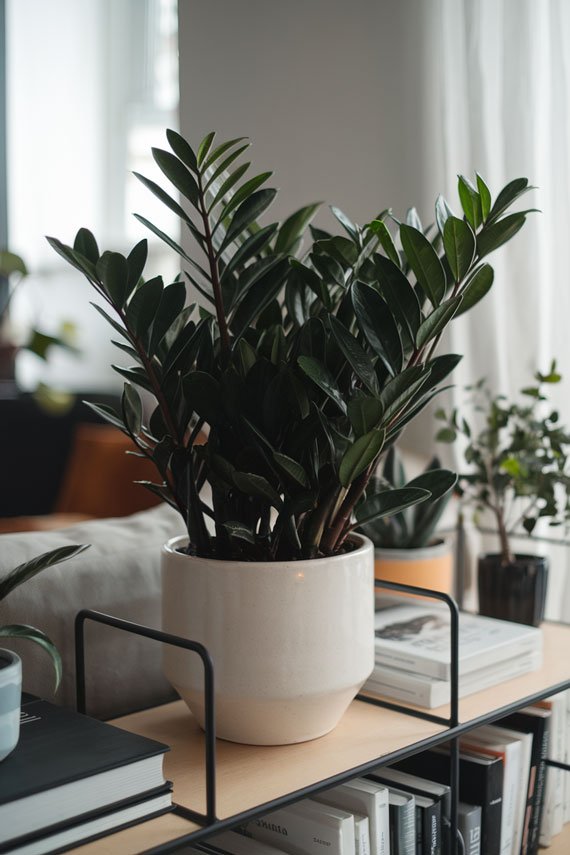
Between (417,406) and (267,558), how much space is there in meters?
0.20

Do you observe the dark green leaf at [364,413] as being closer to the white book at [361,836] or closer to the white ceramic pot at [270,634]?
the white ceramic pot at [270,634]

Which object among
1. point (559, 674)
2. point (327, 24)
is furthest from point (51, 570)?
point (327, 24)

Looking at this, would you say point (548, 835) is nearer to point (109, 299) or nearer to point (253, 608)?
point (253, 608)

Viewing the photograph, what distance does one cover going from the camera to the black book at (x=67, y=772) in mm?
724

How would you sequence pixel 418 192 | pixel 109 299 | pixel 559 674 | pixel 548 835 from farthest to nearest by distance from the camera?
pixel 418 192
pixel 548 835
pixel 559 674
pixel 109 299

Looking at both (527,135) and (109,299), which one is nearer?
(109,299)

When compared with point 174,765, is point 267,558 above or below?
above

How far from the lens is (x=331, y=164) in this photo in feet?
6.16

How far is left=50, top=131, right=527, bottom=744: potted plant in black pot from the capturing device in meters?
0.88

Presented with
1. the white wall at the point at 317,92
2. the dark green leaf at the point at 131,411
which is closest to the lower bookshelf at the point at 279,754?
the dark green leaf at the point at 131,411

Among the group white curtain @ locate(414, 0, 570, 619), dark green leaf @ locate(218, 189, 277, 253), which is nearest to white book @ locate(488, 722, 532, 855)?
white curtain @ locate(414, 0, 570, 619)

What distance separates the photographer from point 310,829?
3.20 ft

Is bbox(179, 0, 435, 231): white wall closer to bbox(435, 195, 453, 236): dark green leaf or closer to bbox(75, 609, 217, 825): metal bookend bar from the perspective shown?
bbox(435, 195, 453, 236): dark green leaf

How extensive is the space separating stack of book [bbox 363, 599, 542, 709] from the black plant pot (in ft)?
0.55
